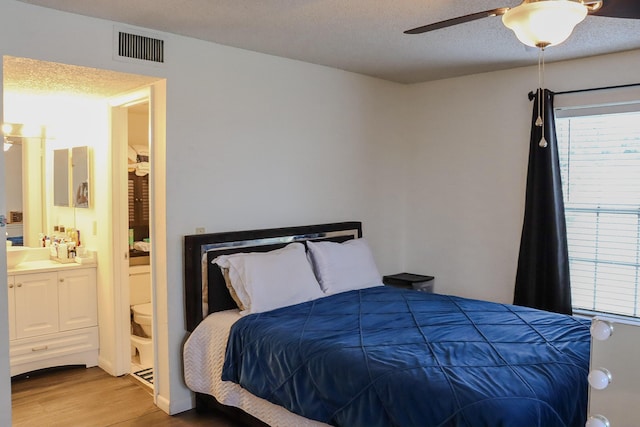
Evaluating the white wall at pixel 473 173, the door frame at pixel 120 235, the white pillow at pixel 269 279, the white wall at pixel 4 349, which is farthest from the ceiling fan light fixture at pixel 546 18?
the door frame at pixel 120 235

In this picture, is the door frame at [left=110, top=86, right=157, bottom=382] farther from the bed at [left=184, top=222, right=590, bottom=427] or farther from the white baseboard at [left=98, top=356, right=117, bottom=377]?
the bed at [left=184, top=222, right=590, bottom=427]

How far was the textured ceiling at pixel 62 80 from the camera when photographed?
2.96 metres

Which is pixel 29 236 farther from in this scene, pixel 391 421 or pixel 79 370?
pixel 391 421

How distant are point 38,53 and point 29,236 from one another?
219 centimetres

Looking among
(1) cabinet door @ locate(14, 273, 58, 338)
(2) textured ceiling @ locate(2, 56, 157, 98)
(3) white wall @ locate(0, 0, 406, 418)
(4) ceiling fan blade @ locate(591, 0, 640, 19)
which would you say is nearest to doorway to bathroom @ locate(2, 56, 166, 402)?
(2) textured ceiling @ locate(2, 56, 157, 98)

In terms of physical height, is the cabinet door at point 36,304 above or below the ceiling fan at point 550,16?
below

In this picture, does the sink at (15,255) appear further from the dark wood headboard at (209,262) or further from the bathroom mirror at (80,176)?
the dark wood headboard at (209,262)

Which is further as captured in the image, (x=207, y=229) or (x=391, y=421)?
(x=207, y=229)

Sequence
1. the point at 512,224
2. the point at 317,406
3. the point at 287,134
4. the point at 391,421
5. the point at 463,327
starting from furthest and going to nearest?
the point at 512,224
the point at 287,134
the point at 463,327
the point at 317,406
the point at 391,421

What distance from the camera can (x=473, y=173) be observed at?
4.55 m

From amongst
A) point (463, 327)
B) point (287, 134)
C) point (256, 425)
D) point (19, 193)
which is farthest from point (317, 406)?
point (19, 193)

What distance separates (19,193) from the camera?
424cm

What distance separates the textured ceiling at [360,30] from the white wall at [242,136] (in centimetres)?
14

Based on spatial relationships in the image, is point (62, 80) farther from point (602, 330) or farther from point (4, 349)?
point (602, 330)
